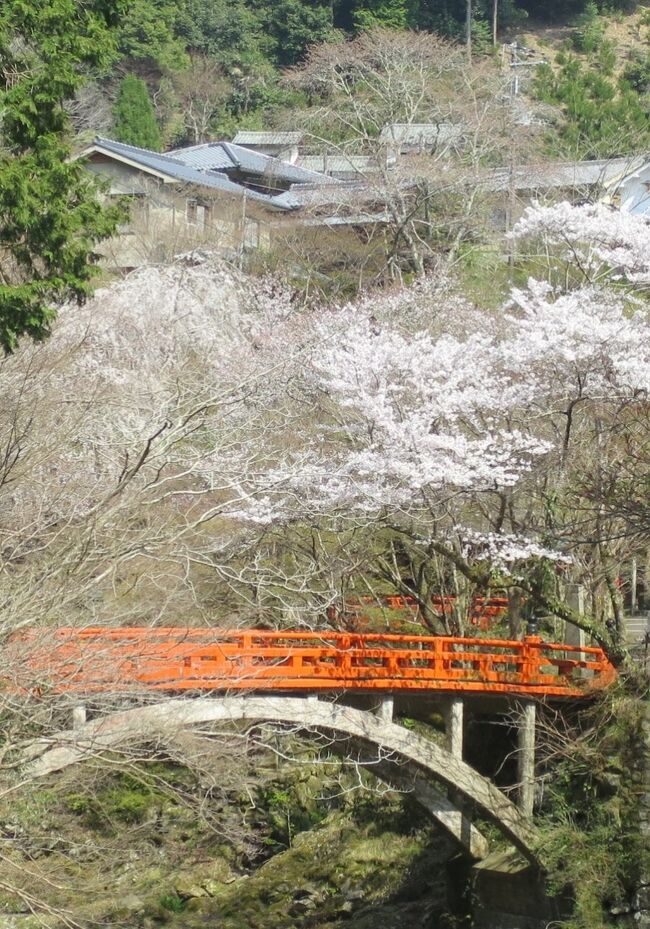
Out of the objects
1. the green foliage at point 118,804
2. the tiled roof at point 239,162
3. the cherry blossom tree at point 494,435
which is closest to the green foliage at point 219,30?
the tiled roof at point 239,162

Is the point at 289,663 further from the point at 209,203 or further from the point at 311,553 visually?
the point at 209,203

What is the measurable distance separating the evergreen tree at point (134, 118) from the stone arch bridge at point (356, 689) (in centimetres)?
2249

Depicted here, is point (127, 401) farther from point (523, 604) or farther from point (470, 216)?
point (470, 216)

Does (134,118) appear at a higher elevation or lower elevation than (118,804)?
higher

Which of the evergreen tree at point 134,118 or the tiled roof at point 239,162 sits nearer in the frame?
the tiled roof at point 239,162

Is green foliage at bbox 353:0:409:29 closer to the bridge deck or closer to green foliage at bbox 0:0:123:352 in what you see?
the bridge deck

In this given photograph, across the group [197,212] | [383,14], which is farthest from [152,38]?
[197,212]

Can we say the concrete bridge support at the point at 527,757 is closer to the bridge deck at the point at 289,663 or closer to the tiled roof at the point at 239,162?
the bridge deck at the point at 289,663

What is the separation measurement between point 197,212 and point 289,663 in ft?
55.0

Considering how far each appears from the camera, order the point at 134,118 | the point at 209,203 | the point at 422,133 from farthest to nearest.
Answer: the point at 134,118, the point at 209,203, the point at 422,133

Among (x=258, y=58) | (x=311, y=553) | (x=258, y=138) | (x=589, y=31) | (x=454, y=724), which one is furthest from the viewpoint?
(x=589, y=31)

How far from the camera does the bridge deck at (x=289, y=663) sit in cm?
874

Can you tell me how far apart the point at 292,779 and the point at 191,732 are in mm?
7138

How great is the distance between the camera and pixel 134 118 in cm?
3462
